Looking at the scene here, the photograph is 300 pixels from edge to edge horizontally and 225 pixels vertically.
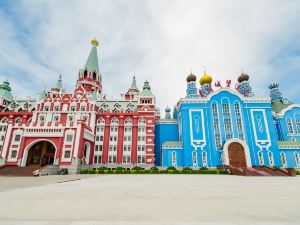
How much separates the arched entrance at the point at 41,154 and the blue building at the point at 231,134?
21336 mm

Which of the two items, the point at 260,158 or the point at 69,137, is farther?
the point at 260,158

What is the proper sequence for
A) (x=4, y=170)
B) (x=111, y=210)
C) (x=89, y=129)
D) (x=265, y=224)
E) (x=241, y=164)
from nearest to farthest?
1. (x=265, y=224)
2. (x=111, y=210)
3. (x=4, y=170)
4. (x=241, y=164)
5. (x=89, y=129)

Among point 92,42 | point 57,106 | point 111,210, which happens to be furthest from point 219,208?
point 92,42

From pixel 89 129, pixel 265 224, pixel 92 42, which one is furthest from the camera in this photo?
pixel 92 42

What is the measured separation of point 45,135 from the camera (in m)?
28.8

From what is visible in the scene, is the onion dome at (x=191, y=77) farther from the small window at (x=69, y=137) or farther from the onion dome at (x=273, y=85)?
the small window at (x=69, y=137)

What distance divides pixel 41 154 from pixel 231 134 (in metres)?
36.6

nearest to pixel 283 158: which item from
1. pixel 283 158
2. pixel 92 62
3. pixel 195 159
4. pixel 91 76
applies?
pixel 283 158

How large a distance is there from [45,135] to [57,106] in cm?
949

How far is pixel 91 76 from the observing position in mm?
48219

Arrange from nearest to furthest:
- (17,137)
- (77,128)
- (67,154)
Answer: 1. (67,154)
2. (77,128)
3. (17,137)

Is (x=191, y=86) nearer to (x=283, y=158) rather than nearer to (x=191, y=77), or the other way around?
(x=191, y=77)

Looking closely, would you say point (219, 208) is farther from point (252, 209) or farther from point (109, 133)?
point (109, 133)

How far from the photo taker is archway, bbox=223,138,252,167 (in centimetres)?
3125
